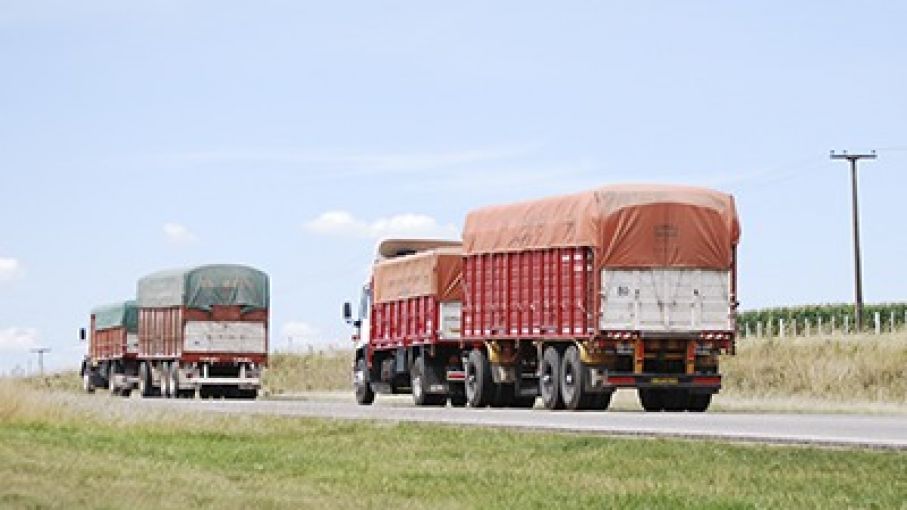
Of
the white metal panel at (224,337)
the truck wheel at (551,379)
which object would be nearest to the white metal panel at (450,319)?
the truck wheel at (551,379)

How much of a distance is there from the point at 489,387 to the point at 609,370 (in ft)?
15.9

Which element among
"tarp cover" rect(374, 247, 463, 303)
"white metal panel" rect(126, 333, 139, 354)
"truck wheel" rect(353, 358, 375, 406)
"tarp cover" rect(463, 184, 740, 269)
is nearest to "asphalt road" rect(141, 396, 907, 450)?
"tarp cover" rect(463, 184, 740, 269)

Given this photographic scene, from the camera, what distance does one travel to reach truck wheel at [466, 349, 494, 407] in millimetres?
38875

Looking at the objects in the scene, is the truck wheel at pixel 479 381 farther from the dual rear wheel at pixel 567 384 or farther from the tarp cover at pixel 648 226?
the tarp cover at pixel 648 226

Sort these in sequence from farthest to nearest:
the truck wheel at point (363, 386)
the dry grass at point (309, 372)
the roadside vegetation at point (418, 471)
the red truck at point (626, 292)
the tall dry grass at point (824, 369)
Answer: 1. the dry grass at point (309, 372)
2. the tall dry grass at point (824, 369)
3. the truck wheel at point (363, 386)
4. the red truck at point (626, 292)
5. the roadside vegetation at point (418, 471)

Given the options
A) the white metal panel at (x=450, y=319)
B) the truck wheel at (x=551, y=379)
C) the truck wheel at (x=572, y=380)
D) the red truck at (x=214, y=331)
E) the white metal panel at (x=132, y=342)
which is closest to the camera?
the truck wheel at (x=572, y=380)

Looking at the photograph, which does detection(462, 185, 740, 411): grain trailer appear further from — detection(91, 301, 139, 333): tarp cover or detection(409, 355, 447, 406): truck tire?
detection(91, 301, 139, 333): tarp cover

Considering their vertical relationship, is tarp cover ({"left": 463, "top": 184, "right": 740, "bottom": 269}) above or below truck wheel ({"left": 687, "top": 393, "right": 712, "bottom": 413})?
above

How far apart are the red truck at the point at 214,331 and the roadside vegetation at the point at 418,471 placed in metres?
28.7

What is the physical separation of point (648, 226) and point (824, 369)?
17.2 m

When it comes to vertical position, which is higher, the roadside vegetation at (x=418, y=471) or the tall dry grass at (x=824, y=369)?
the tall dry grass at (x=824, y=369)

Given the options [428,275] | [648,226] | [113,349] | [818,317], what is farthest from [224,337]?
[818,317]

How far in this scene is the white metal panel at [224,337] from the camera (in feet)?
181

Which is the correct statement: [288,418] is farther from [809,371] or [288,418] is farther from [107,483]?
[809,371]
